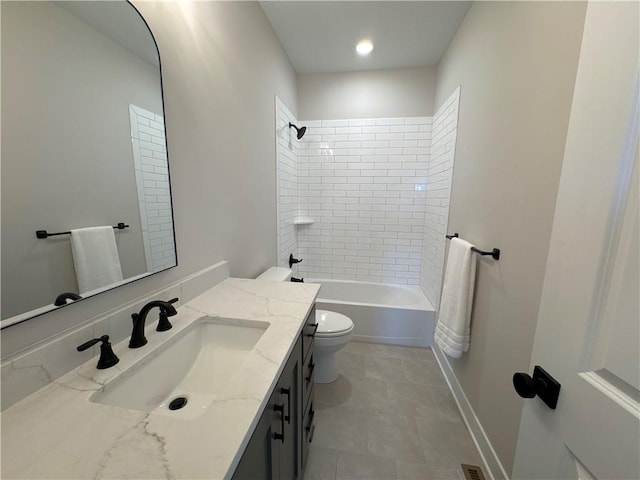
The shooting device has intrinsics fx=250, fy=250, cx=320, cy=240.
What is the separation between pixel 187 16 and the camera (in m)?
1.09

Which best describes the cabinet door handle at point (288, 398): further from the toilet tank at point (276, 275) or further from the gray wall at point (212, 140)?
the toilet tank at point (276, 275)

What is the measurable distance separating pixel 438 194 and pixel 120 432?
8.45ft

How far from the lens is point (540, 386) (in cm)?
53

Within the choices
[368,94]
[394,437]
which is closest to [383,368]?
[394,437]

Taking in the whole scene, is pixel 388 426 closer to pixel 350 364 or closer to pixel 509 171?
pixel 350 364

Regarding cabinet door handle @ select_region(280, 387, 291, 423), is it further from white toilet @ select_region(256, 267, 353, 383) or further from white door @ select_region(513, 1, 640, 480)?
white toilet @ select_region(256, 267, 353, 383)

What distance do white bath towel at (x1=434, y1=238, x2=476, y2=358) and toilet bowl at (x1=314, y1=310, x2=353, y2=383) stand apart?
2.09 feet

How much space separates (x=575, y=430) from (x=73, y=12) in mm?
1517

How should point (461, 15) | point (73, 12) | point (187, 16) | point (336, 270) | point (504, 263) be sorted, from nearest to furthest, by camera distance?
point (73, 12)
point (187, 16)
point (504, 263)
point (461, 15)
point (336, 270)

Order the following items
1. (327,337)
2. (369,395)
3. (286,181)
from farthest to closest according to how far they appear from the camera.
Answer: (286,181) < (369,395) < (327,337)

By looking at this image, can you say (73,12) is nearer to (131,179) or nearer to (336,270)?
(131,179)

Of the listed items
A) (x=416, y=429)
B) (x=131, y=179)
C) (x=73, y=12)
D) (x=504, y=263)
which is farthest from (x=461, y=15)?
(x=416, y=429)

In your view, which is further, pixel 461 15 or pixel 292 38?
pixel 292 38

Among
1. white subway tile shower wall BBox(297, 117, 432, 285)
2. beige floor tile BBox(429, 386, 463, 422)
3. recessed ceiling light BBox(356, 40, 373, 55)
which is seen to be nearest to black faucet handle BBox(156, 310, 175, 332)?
beige floor tile BBox(429, 386, 463, 422)
